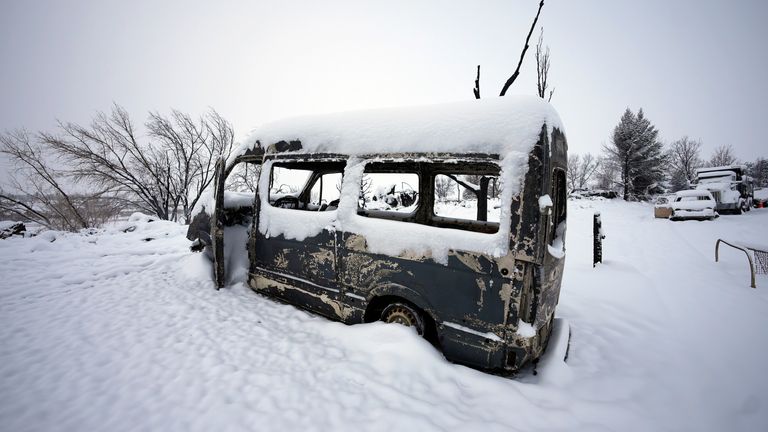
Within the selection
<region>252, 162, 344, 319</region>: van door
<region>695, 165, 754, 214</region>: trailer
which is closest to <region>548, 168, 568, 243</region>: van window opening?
<region>252, 162, 344, 319</region>: van door

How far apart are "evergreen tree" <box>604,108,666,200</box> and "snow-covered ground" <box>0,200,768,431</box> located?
30973 mm

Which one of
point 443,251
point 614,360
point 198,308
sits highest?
point 443,251

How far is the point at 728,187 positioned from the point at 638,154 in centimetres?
1565

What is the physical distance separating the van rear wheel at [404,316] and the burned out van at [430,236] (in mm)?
12

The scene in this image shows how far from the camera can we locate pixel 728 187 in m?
14.8

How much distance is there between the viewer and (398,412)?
205 centimetres

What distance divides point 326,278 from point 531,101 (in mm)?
2622

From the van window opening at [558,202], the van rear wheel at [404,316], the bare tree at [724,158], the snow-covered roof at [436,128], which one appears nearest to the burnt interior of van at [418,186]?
the snow-covered roof at [436,128]

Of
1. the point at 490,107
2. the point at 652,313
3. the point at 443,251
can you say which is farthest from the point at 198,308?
the point at 652,313

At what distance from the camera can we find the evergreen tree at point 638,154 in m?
28.2

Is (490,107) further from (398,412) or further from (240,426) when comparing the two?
(240,426)

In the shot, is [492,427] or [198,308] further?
[198,308]

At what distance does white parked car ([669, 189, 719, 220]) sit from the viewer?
12859 millimetres

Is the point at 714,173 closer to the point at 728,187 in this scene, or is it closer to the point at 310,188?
the point at 728,187
